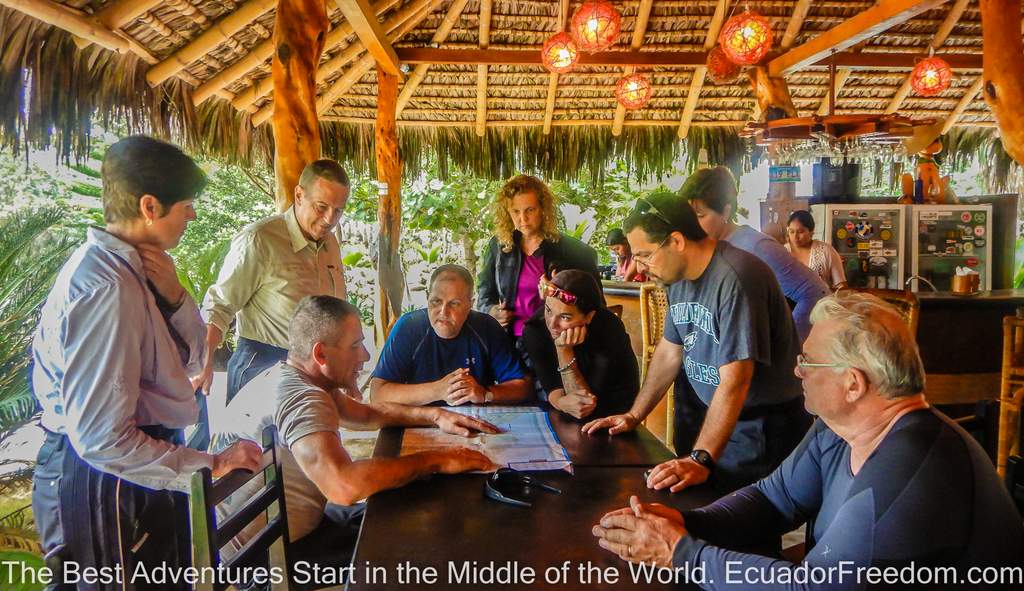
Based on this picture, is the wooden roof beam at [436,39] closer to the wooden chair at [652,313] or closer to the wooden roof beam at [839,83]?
the wooden chair at [652,313]

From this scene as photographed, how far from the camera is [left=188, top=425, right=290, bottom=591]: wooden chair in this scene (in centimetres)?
133

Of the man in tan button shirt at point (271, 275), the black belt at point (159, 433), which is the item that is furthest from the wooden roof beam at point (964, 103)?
the black belt at point (159, 433)

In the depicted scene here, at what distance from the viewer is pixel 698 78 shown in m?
6.99

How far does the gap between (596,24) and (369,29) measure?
1.45 metres

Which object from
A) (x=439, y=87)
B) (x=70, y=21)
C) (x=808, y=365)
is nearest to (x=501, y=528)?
(x=808, y=365)

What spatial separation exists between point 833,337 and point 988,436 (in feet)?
3.16

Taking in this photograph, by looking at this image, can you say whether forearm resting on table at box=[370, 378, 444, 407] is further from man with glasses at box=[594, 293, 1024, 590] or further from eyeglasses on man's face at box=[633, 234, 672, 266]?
man with glasses at box=[594, 293, 1024, 590]

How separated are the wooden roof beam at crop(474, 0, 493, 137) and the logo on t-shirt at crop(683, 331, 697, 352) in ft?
15.0

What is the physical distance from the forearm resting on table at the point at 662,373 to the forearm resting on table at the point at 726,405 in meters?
0.37

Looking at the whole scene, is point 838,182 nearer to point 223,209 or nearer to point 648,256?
point 648,256

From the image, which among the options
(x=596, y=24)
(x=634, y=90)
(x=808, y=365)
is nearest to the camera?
(x=808, y=365)

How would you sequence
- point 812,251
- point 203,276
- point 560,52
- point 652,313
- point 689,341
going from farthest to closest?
point 203,276, point 812,251, point 560,52, point 652,313, point 689,341

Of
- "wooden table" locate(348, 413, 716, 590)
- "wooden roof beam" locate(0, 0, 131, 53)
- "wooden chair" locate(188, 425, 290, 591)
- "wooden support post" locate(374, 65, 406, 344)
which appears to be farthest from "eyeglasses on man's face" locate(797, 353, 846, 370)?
"wooden support post" locate(374, 65, 406, 344)

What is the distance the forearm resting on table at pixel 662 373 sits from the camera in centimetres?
236
